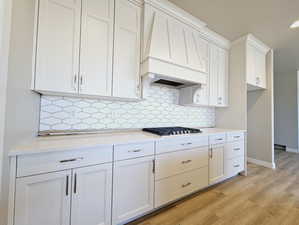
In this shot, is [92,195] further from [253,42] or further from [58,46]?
[253,42]

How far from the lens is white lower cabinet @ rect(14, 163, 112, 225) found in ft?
3.10

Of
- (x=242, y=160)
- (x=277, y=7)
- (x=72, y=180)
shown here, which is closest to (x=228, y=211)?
(x=242, y=160)

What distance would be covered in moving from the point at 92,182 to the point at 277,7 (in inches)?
128

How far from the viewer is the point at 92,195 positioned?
3.86 ft

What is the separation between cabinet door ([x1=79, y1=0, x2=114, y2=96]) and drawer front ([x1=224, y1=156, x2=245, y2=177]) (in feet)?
7.68

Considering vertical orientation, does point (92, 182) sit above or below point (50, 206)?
above

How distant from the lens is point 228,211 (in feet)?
5.43

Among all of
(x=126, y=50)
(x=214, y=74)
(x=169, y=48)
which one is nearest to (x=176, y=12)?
(x=169, y=48)

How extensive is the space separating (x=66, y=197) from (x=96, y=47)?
4.81 ft

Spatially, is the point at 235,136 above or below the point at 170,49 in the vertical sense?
below

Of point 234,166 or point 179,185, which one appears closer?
point 179,185

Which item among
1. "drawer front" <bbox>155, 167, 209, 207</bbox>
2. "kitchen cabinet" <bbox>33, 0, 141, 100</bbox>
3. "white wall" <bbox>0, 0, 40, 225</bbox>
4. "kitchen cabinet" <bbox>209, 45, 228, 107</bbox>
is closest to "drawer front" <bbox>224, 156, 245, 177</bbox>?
"drawer front" <bbox>155, 167, 209, 207</bbox>

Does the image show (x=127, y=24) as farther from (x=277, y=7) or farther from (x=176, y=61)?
(x=277, y=7)

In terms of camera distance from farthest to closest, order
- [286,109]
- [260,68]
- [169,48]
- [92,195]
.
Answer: [286,109] → [260,68] → [169,48] → [92,195]
